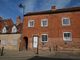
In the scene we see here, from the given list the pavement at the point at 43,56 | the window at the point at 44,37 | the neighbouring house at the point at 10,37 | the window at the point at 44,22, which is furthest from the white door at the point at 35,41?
the pavement at the point at 43,56

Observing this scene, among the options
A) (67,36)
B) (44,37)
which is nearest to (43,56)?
(67,36)

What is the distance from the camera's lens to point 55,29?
30.0 metres

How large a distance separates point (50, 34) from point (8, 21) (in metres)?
21.2

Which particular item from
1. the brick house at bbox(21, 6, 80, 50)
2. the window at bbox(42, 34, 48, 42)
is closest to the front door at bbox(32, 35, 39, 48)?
the brick house at bbox(21, 6, 80, 50)

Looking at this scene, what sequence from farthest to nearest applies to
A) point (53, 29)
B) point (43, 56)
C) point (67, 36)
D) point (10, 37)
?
point (10, 37) < point (53, 29) < point (67, 36) < point (43, 56)

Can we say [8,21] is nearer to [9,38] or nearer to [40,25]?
[9,38]

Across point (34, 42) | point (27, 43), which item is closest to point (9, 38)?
point (27, 43)

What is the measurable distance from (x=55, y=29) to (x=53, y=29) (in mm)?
405

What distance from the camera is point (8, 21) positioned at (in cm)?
4766

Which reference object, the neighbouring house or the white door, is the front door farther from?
the neighbouring house

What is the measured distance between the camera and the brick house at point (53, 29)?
28672 millimetres

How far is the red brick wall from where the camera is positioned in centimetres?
2848

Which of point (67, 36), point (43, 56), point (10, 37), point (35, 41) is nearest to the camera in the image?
point (43, 56)

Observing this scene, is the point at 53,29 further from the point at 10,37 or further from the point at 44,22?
the point at 10,37
